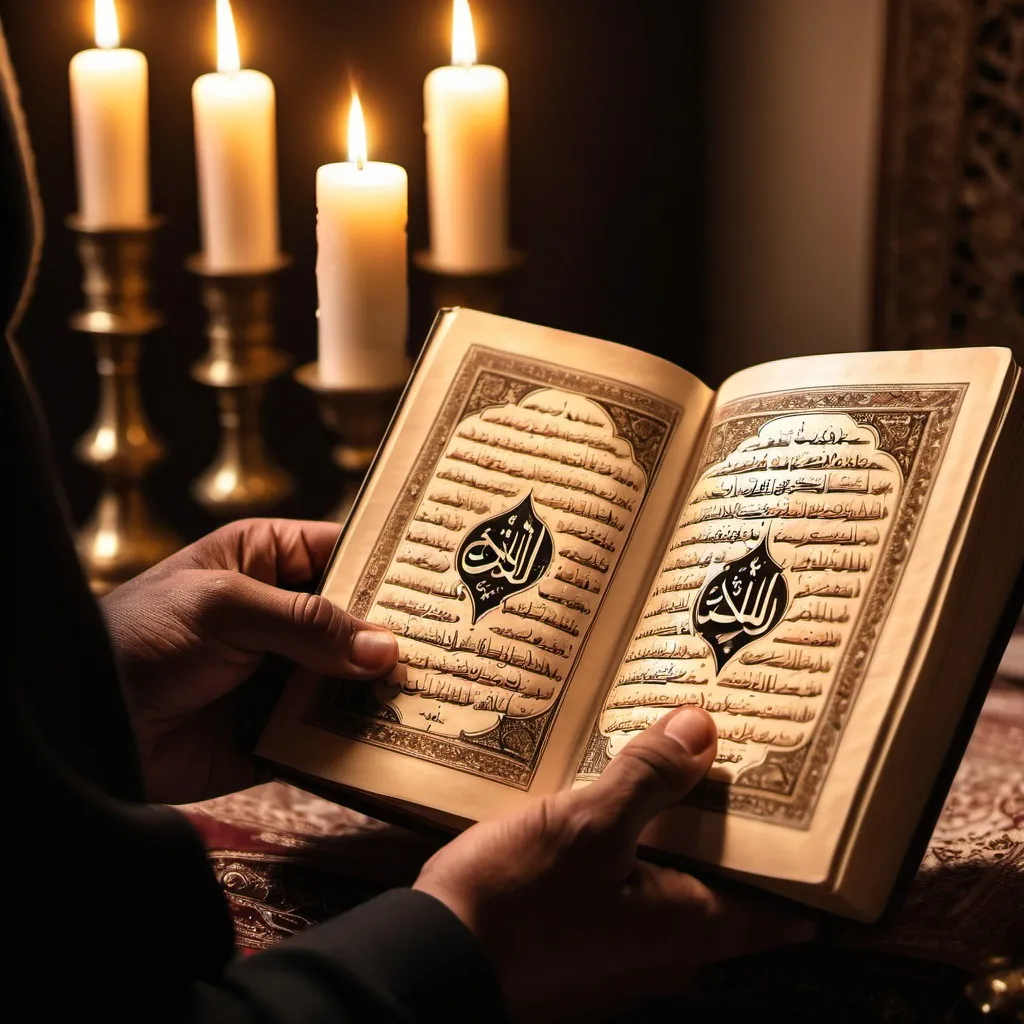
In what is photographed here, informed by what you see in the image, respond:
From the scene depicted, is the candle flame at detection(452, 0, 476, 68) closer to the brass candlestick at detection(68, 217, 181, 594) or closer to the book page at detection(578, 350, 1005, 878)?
the brass candlestick at detection(68, 217, 181, 594)

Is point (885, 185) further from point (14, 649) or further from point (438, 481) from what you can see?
point (14, 649)

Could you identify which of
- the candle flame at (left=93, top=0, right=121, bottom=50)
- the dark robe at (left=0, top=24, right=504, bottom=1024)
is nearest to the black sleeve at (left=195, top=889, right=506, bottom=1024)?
the dark robe at (left=0, top=24, right=504, bottom=1024)

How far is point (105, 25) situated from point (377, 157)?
0.42 metres

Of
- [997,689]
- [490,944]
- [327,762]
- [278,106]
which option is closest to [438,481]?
[327,762]

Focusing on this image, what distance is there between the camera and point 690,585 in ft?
2.63

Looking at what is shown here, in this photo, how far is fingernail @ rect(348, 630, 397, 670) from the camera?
842mm

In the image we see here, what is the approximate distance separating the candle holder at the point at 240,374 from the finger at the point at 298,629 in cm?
51

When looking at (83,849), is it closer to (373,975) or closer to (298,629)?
(373,975)

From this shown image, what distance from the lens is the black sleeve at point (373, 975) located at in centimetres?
58

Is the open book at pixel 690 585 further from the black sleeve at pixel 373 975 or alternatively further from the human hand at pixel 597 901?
the black sleeve at pixel 373 975

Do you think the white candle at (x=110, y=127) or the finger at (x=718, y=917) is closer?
the finger at (x=718, y=917)

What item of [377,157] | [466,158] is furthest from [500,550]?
[377,157]

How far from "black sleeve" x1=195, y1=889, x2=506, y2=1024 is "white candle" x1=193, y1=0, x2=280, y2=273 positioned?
32.0 inches

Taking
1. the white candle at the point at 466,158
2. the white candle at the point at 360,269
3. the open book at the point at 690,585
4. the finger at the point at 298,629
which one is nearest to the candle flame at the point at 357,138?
the white candle at the point at 360,269
